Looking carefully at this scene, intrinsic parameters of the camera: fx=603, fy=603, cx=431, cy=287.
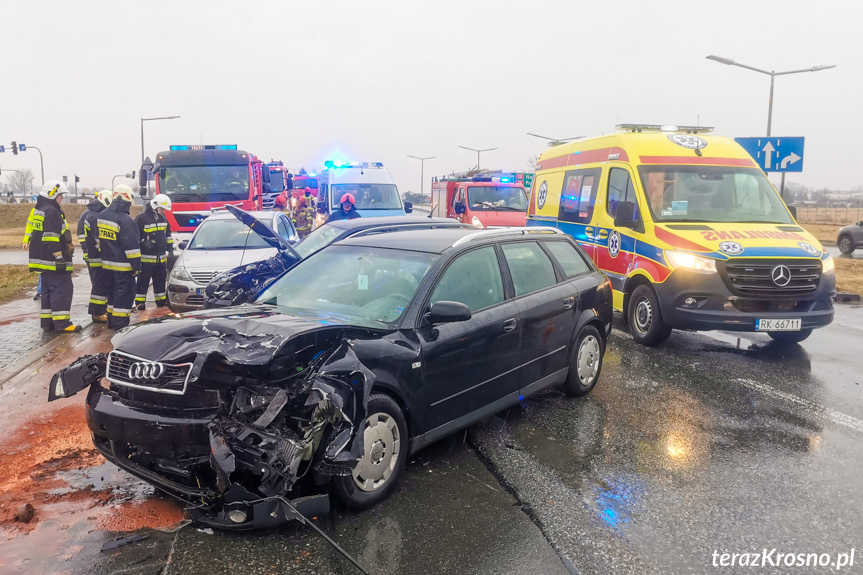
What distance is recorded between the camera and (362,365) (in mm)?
3480

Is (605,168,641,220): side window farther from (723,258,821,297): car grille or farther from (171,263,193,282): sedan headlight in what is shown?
(171,263,193,282): sedan headlight

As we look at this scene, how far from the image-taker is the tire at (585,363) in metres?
5.67

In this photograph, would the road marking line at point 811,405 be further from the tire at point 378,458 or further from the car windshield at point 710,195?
the tire at point 378,458

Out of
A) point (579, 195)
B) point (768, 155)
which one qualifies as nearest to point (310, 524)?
point (579, 195)

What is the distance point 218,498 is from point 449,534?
4.20 ft

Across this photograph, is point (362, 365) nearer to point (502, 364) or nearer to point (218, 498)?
point (218, 498)

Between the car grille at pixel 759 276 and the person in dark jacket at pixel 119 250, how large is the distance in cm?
770

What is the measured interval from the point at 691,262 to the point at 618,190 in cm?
190

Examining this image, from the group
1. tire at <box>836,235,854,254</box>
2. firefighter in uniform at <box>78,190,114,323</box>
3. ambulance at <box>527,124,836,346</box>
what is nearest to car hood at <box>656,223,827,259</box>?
ambulance at <box>527,124,836,346</box>

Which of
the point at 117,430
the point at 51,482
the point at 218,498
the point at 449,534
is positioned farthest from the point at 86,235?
the point at 449,534

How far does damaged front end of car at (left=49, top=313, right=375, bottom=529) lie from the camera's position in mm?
3084

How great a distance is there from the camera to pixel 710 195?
812cm


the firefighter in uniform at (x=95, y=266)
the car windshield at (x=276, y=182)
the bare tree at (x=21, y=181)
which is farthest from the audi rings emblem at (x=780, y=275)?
the bare tree at (x=21, y=181)

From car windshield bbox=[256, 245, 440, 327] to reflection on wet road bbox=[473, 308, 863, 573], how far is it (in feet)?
4.58
